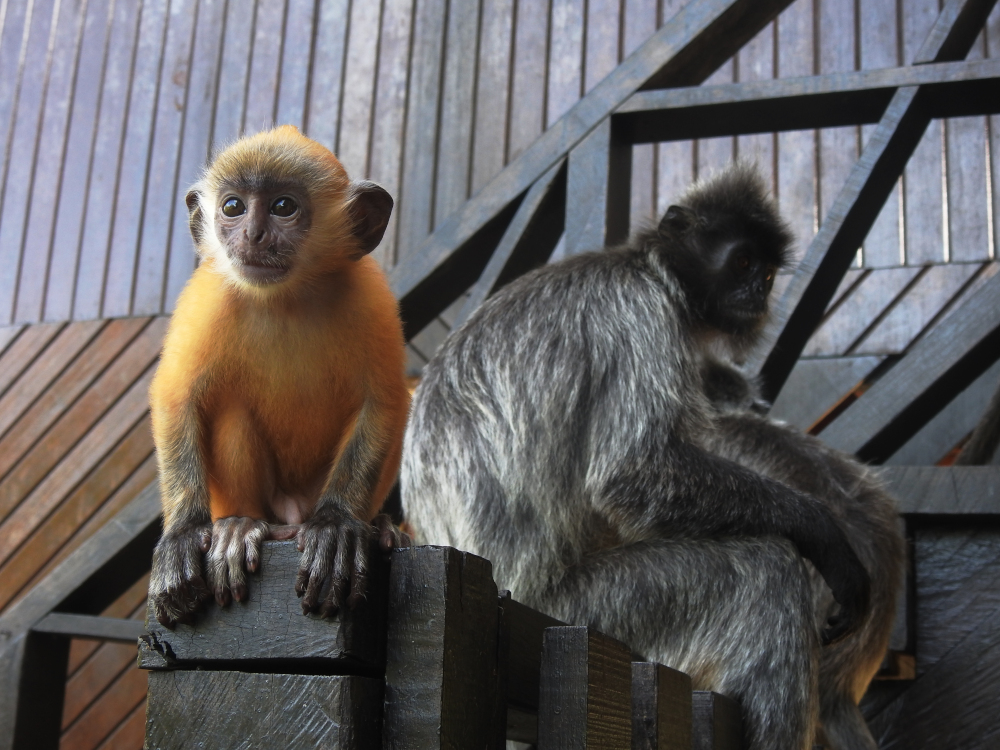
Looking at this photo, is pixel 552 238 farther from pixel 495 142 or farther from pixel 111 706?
pixel 111 706

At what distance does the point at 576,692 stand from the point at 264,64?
5.78 metres

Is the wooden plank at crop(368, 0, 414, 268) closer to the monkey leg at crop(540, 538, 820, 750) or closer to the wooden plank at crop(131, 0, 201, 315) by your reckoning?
the wooden plank at crop(131, 0, 201, 315)

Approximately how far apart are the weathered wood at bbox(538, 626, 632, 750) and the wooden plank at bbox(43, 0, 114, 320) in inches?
223

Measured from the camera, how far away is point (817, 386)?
18.1 feet

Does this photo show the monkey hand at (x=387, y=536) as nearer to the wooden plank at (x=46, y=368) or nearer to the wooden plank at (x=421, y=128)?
the wooden plank at (x=421, y=128)

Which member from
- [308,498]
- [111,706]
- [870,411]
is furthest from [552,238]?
[111,706]

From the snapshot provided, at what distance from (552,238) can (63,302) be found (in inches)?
147

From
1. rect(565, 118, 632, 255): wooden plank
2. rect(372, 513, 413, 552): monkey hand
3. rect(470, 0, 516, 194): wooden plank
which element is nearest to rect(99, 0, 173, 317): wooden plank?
rect(470, 0, 516, 194): wooden plank

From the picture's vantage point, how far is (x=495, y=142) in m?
6.28

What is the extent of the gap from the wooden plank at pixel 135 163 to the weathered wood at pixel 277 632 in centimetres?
539

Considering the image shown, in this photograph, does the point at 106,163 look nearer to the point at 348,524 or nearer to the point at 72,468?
the point at 72,468

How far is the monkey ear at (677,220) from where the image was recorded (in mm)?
3734

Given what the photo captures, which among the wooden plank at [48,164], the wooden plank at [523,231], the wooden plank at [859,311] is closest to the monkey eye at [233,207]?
the wooden plank at [523,231]

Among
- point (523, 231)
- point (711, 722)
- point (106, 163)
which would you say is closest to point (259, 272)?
point (711, 722)
